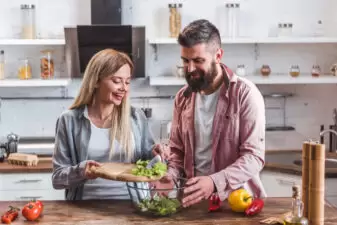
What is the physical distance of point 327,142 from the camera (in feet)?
17.7

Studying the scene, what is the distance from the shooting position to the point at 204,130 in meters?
2.94

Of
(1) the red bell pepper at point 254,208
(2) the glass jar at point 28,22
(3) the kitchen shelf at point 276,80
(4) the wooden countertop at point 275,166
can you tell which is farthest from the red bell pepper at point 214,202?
(2) the glass jar at point 28,22

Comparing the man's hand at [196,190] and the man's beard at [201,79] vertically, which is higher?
the man's beard at [201,79]

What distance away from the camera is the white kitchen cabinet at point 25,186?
4.67 metres

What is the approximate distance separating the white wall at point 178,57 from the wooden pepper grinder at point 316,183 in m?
2.75

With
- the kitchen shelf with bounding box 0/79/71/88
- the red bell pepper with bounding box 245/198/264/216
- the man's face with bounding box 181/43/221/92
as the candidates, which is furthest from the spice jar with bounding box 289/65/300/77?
the red bell pepper with bounding box 245/198/264/216

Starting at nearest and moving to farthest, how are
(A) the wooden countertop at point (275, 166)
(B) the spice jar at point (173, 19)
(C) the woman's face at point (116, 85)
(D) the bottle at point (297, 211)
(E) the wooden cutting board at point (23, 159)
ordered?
(D) the bottle at point (297, 211) → (C) the woman's face at point (116, 85) → (A) the wooden countertop at point (275, 166) → (E) the wooden cutting board at point (23, 159) → (B) the spice jar at point (173, 19)

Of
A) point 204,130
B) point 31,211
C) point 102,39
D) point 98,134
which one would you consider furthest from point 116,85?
point 102,39

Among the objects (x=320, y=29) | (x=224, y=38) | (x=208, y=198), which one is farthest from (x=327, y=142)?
(x=208, y=198)

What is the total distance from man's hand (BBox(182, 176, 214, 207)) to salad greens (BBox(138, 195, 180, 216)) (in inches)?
2.3

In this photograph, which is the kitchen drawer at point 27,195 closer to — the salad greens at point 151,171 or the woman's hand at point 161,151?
the woman's hand at point 161,151

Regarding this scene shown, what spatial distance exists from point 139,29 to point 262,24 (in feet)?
3.65

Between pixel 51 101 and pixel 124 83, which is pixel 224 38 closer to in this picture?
pixel 51 101

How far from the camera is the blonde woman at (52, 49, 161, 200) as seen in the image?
2887 mm
